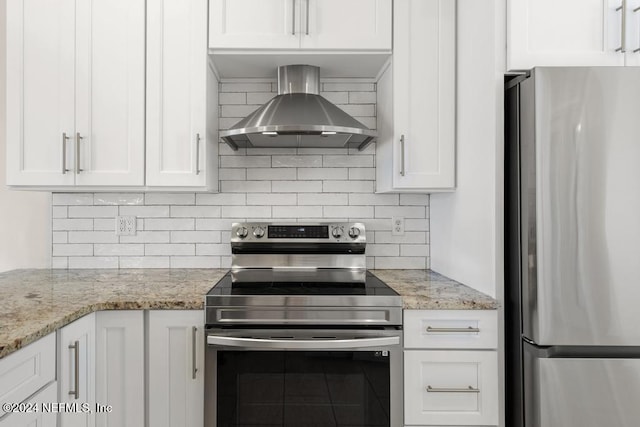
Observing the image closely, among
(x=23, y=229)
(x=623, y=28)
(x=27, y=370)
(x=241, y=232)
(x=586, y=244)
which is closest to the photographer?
(x=27, y=370)

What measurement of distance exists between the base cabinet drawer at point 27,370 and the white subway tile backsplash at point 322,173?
1.46m

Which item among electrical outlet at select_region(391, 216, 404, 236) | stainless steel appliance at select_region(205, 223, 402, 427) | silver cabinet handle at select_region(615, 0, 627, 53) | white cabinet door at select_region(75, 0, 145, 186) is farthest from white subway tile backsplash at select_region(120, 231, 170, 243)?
silver cabinet handle at select_region(615, 0, 627, 53)

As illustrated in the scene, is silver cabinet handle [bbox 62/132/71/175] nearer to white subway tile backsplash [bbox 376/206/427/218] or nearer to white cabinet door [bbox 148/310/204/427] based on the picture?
white cabinet door [bbox 148/310/204/427]

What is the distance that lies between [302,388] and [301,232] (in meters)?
0.83

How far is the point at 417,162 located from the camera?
212 cm

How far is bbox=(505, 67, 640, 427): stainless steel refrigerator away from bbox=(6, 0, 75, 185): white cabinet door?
6.65ft

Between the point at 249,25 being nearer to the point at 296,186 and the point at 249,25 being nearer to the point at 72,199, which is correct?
the point at 296,186

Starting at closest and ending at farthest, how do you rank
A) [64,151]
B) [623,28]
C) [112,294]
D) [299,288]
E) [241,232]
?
1. [623,28]
2. [112,294]
3. [299,288]
4. [64,151]
5. [241,232]

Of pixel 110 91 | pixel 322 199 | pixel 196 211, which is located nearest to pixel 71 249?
pixel 196 211

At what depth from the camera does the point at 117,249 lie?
247cm

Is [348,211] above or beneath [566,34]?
beneath

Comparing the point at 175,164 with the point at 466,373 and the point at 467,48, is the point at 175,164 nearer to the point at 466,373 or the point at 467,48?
the point at 467,48

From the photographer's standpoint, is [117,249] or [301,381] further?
[117,249]

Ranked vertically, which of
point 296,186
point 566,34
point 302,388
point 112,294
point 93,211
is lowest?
point 302,388
